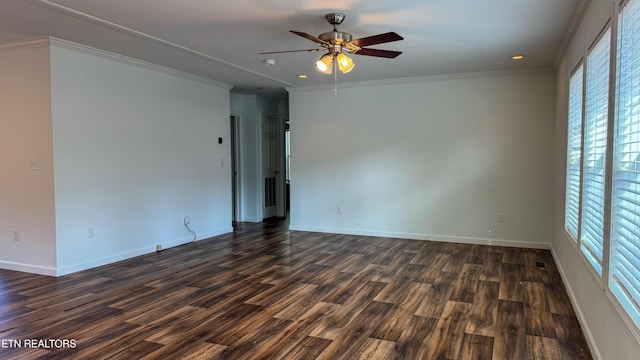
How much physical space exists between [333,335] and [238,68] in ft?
12.2

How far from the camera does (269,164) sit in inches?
323

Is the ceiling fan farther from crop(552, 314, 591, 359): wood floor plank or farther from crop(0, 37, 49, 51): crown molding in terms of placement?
crop(0, 37, 49, 51): crown molding

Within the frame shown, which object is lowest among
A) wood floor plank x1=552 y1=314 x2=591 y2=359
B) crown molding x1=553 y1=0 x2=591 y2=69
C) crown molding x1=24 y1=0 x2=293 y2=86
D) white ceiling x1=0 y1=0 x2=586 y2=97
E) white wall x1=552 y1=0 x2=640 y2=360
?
wood floor plank x1=552 y1=314 x2=591 y2=359

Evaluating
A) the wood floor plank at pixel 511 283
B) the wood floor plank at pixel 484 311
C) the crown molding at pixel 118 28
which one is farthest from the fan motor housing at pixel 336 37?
the wood floor plank at pixel 511 283

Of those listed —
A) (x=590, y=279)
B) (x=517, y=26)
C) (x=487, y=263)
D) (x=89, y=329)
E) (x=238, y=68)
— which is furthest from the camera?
(x=238, y=68)

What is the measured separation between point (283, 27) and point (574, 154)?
292cm

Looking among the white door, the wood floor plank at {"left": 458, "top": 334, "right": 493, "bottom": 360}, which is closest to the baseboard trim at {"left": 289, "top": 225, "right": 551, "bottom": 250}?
the white door

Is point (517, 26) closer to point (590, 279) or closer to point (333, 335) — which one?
point (590, 279)

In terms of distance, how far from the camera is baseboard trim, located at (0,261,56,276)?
14.0ft

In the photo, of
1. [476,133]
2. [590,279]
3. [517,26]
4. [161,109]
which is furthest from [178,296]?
[476,133]

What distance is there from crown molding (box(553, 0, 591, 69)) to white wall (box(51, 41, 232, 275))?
463 cm

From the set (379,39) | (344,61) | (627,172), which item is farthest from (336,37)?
(627,172)

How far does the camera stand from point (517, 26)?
3662mm

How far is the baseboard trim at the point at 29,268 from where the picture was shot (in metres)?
4.27
